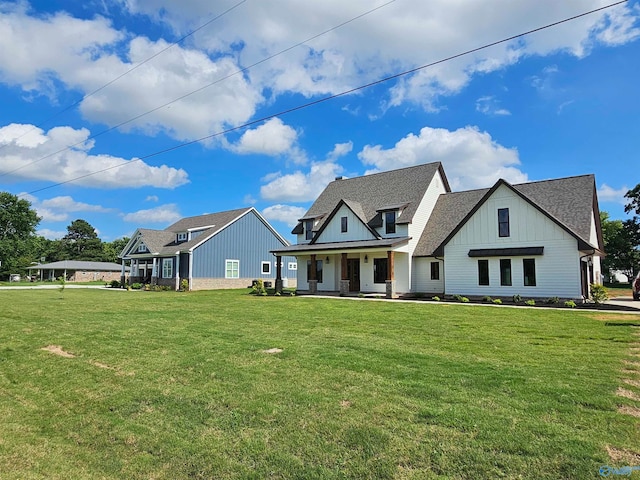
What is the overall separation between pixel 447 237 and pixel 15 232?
7520 cm

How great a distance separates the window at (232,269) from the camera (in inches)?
1423

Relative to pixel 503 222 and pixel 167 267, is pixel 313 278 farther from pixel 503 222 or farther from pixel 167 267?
pixel 167 267

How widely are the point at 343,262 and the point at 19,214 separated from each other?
6819cm

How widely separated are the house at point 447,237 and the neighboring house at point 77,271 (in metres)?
50.0

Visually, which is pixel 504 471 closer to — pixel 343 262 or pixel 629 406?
pixel 629 406

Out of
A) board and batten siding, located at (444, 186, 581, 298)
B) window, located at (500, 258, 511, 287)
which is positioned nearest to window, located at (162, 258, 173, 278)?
board and batten siding, located at (444, 186, 581, 298)

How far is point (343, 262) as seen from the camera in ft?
81.1

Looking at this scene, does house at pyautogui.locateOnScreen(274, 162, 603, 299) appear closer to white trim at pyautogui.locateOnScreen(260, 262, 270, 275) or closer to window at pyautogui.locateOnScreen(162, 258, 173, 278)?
white trim at pyautogui.locateOnScreen(260, 262, 270, 275)

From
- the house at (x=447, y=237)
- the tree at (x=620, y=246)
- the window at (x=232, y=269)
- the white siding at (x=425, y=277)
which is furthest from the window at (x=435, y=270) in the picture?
the tree at (x=620, y=246)

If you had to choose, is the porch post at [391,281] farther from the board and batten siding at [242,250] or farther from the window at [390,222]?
the board and batten siding at [242,250]

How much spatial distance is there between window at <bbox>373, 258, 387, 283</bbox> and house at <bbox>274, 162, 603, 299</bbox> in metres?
0.06

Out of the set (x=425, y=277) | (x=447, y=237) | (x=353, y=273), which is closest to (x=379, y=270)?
(x=353, y=273)

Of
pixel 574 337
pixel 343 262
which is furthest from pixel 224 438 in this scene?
pixel 343 262

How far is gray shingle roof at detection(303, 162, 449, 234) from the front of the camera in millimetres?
26328
